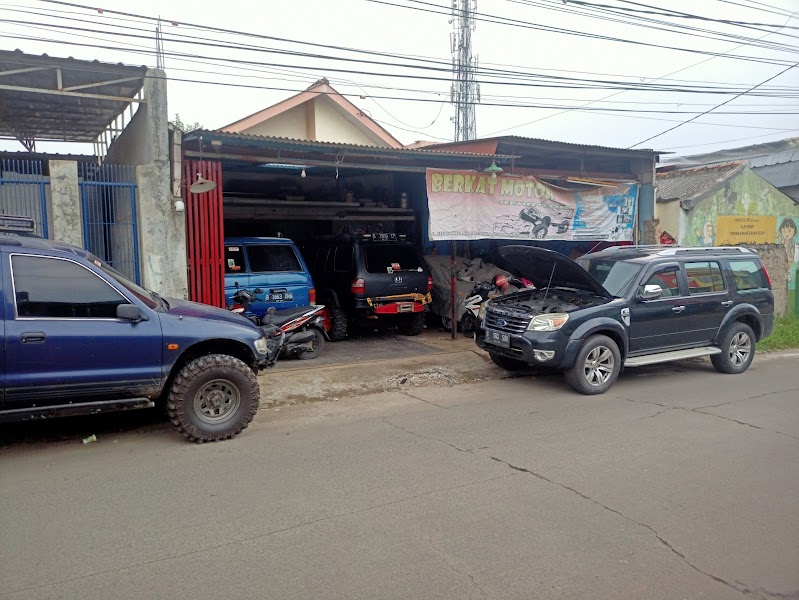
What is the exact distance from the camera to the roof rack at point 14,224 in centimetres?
602

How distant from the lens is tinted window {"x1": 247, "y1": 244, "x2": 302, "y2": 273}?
10.7 meters

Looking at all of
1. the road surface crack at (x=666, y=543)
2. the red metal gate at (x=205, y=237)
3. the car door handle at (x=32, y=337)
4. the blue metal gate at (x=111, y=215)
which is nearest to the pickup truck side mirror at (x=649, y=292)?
the road surface crack at (x=666, y=543)

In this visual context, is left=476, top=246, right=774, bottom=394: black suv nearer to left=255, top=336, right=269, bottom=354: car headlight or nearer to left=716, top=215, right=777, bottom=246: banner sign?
left=255, top=336, right=269, bottom=354: car headlight

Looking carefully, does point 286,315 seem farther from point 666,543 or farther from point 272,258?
point 666,543

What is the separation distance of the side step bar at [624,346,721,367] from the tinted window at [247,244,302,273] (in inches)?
220

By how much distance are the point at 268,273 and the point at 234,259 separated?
0.60 m

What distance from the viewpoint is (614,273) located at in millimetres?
9141

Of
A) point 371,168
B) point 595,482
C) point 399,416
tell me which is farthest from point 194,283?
point 595,482

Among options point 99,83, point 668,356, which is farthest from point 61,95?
point 668,356

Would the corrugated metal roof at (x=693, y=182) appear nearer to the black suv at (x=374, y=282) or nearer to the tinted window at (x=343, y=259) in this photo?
the black suv at (x=374, y=282)

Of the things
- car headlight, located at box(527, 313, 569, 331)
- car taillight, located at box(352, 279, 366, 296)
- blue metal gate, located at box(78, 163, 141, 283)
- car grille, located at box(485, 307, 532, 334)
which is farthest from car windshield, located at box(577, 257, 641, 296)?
blue metal gate, located at box(78, 163, 141, 283)

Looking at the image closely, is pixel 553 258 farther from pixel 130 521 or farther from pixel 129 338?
pixel 130 521

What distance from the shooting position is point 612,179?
47.1ft

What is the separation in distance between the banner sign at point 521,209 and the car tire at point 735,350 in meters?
4.16
